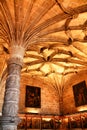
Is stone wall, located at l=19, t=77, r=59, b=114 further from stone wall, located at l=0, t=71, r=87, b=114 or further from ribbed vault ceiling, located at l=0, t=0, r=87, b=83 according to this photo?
ribbed vault ceiling, located at l=0, t=0, r=87, b=83

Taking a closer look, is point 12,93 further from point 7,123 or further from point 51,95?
point 51,95

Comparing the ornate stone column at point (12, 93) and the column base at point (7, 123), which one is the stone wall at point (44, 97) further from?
the column base at point (7, 123)

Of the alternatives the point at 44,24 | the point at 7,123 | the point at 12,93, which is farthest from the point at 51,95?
the point at 7,123

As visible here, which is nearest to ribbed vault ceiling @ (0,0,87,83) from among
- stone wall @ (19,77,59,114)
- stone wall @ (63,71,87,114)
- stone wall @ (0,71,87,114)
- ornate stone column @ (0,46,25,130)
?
ornate stone column @ (0,46,25,130)

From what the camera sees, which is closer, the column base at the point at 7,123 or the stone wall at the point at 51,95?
the column base at the point at 7,123

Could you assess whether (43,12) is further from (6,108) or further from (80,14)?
(6,108)

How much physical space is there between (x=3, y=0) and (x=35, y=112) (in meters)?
11.1

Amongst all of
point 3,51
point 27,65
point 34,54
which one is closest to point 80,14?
point 34,54

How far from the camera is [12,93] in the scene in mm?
6738

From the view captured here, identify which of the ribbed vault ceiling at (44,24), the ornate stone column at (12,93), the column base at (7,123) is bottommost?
the column base at (7,123)

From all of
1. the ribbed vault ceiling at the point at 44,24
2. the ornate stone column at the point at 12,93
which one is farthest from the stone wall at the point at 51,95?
the ornate stone column at the point at 12,93

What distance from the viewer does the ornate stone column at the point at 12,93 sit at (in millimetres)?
6035

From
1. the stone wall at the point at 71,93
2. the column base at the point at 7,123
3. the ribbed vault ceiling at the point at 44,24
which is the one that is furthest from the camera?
the stone wall at the point at 71,93

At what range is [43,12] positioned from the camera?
9.11m
